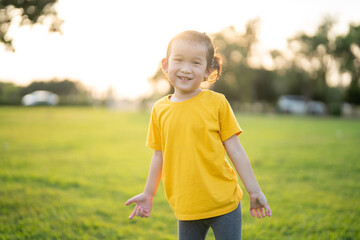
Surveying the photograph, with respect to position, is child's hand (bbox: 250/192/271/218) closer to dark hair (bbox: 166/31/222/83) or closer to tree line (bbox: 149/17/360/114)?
dark hair (bbox: 166/31/222/83)

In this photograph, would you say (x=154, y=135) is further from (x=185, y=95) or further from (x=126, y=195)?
(x=126, y=195)

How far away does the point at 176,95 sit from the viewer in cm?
183

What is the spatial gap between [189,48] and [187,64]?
0.09 meters

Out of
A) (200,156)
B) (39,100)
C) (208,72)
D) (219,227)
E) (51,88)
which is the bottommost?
(39,100)

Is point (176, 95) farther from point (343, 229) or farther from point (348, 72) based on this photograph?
point (348, 72)

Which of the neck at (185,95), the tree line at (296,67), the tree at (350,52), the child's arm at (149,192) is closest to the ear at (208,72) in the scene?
the neck at (185,95)

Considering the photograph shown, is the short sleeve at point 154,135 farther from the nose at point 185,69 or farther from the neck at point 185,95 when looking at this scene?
the nose at point 185,69

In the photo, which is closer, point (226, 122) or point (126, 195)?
point (226, 122)

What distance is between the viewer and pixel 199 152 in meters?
1.69

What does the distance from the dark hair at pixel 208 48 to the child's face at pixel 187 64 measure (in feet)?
0.09

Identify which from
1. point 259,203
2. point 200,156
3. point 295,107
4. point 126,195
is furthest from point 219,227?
point 295,107

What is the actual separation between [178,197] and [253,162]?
5.89 meters

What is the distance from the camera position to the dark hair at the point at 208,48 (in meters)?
1.74

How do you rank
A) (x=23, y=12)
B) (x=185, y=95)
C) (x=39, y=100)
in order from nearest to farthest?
1. (x=185, y=95)
2. (x=23, y=12)
3. (x=39, y=100)
